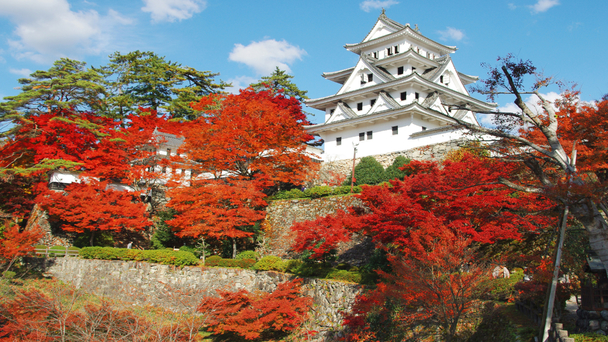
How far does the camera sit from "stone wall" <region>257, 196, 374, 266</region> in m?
23.9

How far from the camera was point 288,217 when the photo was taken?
2561cm

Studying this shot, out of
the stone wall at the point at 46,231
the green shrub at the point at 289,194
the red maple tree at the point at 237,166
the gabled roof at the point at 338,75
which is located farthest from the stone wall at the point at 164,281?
the gabled roof at the point at 338,75

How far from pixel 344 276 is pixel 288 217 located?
8004mm

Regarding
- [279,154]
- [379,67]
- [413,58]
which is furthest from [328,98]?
[279,154]

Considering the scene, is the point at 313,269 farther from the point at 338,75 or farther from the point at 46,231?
the point at 338,75

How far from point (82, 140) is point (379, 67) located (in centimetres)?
2363

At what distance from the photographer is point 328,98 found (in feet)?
112

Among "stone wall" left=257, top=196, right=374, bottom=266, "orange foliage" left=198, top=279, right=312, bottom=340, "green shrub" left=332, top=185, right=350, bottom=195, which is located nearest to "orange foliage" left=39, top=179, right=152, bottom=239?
"stone wall" left=257, top=196, right=374, bottom=266

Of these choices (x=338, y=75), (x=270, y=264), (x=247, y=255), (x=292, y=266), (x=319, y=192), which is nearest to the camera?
(x=292, y=266)

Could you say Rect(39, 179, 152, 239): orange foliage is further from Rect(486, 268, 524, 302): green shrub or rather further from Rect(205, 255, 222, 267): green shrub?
Rect(486, 268, 524, 302): green shrub

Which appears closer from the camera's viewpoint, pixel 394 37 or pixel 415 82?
pixel 415 82

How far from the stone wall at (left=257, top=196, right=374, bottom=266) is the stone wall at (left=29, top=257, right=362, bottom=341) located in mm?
2846

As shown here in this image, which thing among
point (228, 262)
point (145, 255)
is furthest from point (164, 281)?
point (228, 262)

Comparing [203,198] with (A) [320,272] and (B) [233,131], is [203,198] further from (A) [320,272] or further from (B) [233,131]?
(A) [320,272]
